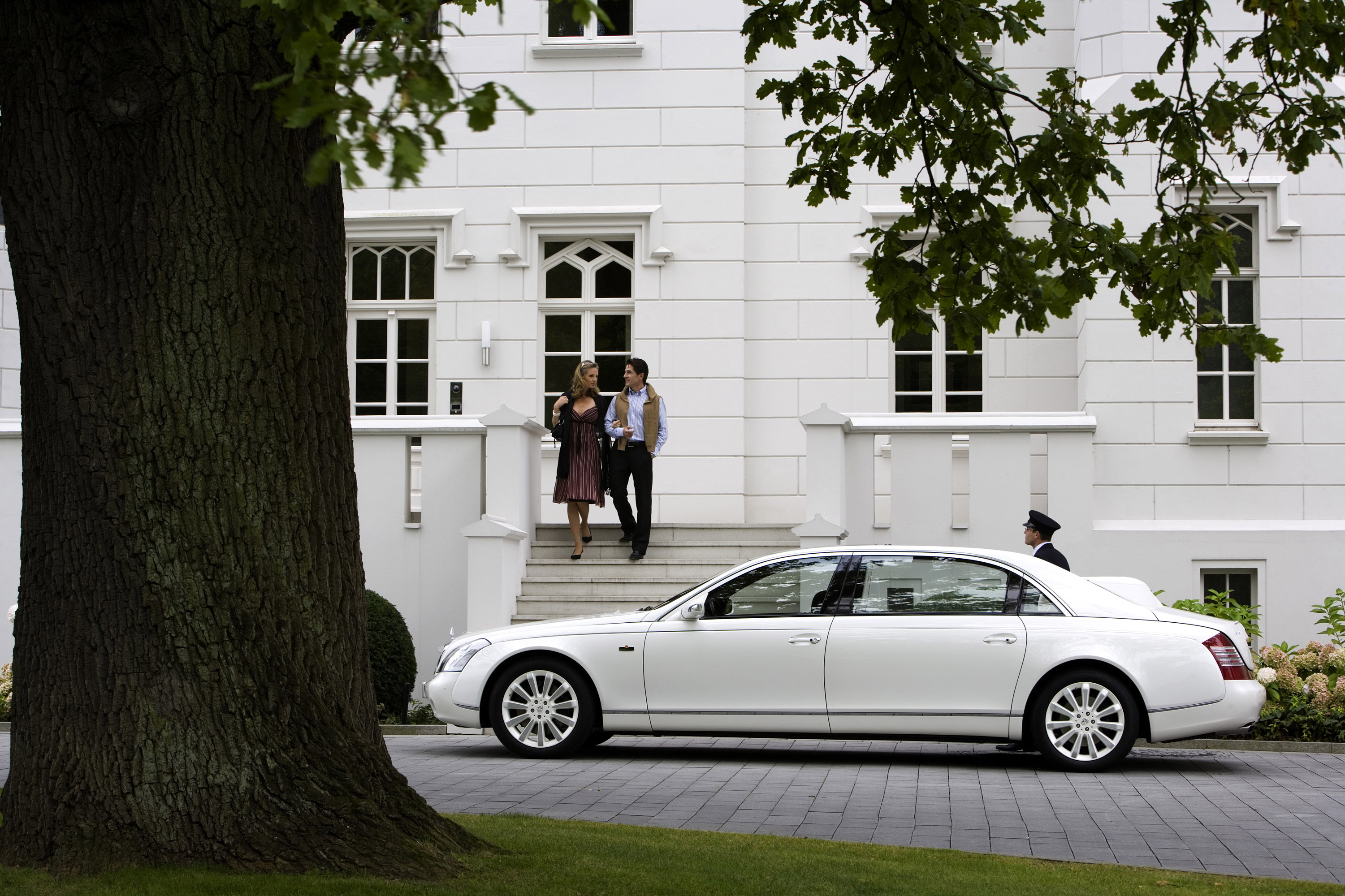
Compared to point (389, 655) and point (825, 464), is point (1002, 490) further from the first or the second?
point (389, 655)

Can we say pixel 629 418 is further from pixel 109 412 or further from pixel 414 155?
pixel 414 155

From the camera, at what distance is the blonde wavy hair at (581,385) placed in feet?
50.7

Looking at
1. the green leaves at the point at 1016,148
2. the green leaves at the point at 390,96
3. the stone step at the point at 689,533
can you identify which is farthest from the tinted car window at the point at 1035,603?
→ the green leaves at the point at 390,96

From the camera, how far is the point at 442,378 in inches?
705

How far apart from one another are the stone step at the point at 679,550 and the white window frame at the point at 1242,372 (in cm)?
470

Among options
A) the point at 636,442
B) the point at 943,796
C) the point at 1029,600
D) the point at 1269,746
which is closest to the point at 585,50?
the point at 636,442

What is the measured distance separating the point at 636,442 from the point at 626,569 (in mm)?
1272

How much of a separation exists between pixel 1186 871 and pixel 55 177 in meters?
5.45

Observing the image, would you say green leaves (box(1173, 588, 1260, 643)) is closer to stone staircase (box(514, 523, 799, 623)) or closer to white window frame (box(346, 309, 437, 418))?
stone staircase (box(514, 523, 799, 623))

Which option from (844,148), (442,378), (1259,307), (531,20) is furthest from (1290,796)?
(531,20)

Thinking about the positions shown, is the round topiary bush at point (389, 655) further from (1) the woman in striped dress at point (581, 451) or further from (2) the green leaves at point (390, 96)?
(2) the green leaves at point (390, 96)

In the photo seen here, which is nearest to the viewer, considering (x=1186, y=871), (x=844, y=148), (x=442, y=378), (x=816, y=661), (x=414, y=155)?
(x=414, y=155)

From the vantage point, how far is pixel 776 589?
36.4ft

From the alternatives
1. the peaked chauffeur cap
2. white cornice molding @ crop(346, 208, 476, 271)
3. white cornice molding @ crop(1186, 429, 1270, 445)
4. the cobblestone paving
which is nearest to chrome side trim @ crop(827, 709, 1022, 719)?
the cobblestone paving
